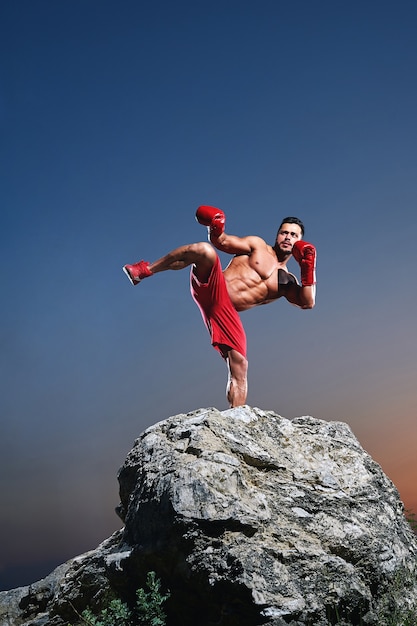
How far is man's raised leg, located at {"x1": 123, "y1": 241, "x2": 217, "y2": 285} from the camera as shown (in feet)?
20.3

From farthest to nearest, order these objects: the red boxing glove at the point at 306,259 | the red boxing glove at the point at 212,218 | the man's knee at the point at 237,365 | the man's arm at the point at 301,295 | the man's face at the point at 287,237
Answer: the man's face at the point at 287,237, the man's arm at the point at 301,295, the red boxing glove at the point at 306,259, the red boxing glove at the point at 212,218, the man's knee at the point at 237,365

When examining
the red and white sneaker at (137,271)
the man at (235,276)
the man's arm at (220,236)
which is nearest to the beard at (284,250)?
the man at (235,276)

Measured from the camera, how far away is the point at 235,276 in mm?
6699

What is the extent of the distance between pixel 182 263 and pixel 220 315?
2.28 ft

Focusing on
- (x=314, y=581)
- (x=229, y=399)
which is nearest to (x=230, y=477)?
(x=314, y=581)

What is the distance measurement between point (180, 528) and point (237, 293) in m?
3.38

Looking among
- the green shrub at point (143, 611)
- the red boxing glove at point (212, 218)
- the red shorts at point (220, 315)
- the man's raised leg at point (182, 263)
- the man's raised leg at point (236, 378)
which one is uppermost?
the red boxing glove at point (212, 218)

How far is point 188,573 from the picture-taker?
11.8ft

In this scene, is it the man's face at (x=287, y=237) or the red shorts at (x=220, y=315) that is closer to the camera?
the red shorts at (x=220, y=315)

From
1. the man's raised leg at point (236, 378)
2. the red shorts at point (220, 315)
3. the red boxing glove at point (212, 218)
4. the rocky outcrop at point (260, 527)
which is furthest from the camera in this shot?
the red boxing glove at point (212, 218)

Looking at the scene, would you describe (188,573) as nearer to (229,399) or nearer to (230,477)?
(230,477)

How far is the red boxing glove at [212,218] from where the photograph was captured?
259 inches

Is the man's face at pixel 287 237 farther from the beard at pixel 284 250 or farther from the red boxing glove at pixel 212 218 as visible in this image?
the red boxing glove at pixel 212 218

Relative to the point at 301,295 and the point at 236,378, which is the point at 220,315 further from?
the point at 301,295
